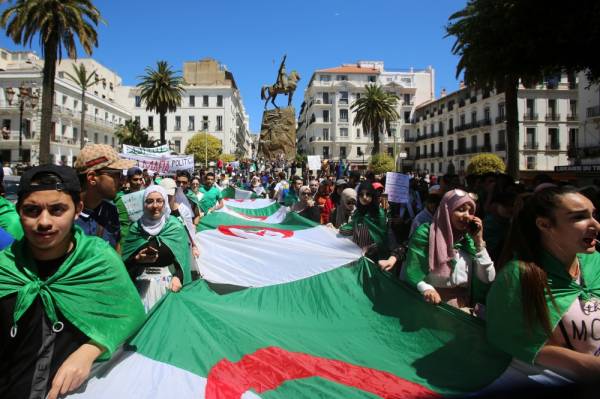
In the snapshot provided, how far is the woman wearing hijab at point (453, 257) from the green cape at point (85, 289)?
7.10ft

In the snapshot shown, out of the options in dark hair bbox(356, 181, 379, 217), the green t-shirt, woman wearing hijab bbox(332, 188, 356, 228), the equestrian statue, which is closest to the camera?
dark hair bbox(356, 181, 379, 217)

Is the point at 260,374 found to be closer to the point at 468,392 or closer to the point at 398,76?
the point at 468,392

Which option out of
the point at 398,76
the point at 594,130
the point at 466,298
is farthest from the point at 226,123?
the point at 466,298

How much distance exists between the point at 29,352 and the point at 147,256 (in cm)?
185

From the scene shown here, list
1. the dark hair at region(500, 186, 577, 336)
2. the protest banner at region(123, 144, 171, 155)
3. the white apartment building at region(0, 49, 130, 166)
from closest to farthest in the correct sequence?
the dark hair at region(500, 186, 577, 336) < the protest banner at region(123, 144, 171, 155) < the white apartment building at region(0, 49, 130, 166)

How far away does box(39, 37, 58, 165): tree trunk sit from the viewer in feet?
68.6

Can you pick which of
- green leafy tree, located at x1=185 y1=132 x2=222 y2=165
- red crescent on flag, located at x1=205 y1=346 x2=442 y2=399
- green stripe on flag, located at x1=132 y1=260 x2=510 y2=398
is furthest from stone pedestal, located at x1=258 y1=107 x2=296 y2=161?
green leafy tree, located at x1=185 y1=132 x2=222 y2=165

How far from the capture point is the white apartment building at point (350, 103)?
8019 cm

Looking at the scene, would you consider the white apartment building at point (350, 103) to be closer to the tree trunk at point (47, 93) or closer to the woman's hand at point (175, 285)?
the tree trunk at point (47, 93)

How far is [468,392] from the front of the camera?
259 centimetres

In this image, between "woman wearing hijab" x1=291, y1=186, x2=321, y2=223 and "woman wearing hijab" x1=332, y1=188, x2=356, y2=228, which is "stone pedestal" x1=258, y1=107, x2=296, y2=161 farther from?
"woman wearing hijab" x1=332, y1=188, x2=356, y2=228

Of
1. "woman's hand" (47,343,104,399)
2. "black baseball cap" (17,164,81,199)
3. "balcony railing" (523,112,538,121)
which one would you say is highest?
"balcony railing" (523,112,538,121)

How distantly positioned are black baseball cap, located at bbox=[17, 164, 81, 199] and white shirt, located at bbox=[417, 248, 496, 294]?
252 centimetres

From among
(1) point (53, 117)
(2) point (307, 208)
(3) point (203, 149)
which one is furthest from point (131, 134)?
(2) point (307, 208)
